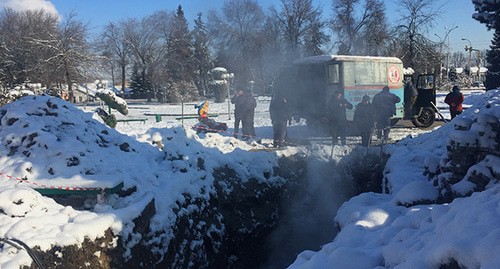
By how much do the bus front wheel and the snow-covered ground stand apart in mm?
4830

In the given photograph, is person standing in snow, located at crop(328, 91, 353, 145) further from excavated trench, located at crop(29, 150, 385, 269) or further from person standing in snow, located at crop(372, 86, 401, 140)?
person standing in snow, located at crop(372, 86, 401, 140)

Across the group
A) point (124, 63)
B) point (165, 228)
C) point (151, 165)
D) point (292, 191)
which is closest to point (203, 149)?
point (151, 165)

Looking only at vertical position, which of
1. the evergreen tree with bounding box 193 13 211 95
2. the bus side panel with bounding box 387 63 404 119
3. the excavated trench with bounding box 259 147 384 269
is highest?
the evergreen tree with bounding box 193 13 211 95

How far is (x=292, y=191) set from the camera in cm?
→ 963

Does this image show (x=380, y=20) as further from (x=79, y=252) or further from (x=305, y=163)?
(x=79, y=252)

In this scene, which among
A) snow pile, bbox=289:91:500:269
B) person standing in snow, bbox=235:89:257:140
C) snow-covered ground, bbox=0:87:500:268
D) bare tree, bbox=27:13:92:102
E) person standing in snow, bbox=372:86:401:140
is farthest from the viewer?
bare tree, bbox=27:13:92:102

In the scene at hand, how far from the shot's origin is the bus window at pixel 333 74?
12.6 m

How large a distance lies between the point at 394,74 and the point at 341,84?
93.3 inches

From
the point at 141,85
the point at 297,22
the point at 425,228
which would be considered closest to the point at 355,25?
the point at 297,22

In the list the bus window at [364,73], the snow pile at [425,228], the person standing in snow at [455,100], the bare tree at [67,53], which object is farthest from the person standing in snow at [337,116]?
the bare tree at [67,53]

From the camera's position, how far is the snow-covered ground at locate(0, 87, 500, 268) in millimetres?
3174

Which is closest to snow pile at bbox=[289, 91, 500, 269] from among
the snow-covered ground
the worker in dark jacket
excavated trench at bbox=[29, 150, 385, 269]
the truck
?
the snow-covered ground

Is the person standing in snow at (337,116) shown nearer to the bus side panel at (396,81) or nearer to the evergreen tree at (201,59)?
the bus side panel at (396,81)

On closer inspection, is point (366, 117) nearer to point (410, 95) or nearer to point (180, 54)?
point (410, 95)
